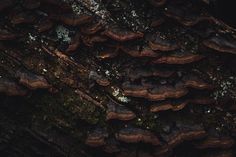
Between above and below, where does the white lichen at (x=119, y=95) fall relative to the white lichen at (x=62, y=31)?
below

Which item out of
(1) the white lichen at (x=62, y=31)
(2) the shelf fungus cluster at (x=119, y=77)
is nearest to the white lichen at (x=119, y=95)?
(2) the shelf fungus cluster at (x=119, y=77)

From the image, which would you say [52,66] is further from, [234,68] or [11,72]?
[234,68]

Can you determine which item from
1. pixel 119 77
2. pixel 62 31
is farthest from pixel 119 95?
pixel 62 31

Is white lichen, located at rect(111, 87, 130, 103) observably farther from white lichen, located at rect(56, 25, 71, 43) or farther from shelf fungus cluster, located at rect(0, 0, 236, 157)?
white lichen, located at rect(56, 25, 71, 43)

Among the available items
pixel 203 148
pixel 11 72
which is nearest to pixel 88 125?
pixel 11 72

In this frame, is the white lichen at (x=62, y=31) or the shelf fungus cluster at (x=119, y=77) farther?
the white lichen at (x=62, y=31)

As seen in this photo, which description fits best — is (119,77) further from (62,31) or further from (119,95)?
(62,31)

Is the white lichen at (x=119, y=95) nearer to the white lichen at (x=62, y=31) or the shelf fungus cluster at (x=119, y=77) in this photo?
the shelf fungus cluster at (x=119, y=77)

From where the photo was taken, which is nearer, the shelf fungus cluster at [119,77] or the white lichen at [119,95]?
the shelf fungus cluster at [119,77]
